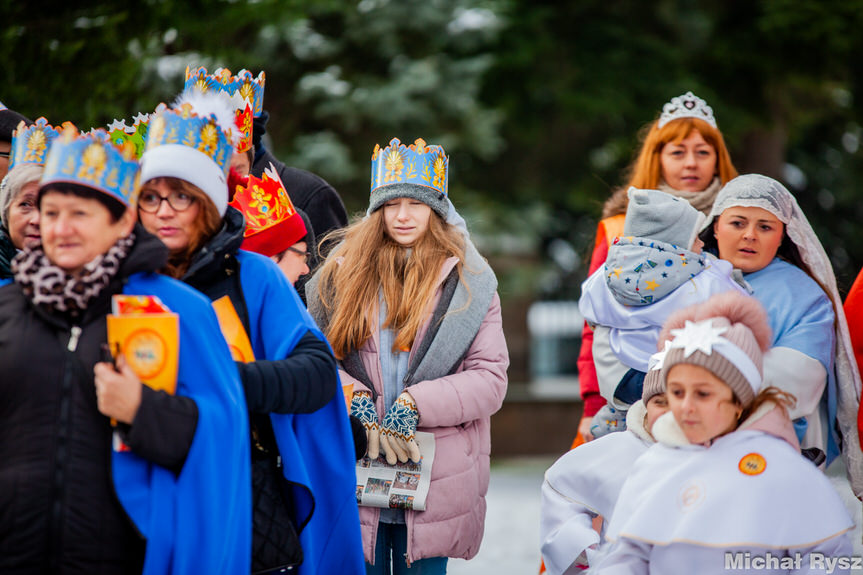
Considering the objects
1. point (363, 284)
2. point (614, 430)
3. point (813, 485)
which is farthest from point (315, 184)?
point (813, 485)

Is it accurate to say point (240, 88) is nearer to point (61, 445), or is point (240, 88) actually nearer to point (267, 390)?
point (267, 390)

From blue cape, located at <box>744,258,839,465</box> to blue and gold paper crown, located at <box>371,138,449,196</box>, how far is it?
1350 mm

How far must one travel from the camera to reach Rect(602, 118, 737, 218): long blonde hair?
5.30m

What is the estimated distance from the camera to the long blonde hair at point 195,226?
10.4ft

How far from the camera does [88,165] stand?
285cm

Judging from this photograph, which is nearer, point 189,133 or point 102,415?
point 102,415

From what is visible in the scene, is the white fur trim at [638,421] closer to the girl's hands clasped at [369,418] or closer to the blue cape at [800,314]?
the blue cape at [800,314]

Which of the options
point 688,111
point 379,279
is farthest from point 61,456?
point 688,111

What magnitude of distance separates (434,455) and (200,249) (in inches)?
56.5

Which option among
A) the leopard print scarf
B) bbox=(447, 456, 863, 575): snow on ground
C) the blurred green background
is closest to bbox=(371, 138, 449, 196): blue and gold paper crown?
the leopard print scarf

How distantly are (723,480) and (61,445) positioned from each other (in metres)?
1.90

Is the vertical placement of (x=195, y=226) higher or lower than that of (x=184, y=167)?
lower

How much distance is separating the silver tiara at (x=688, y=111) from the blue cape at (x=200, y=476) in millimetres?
3197

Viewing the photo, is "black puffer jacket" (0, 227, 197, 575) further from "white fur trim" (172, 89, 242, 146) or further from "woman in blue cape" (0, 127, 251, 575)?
"white fur trim" (172, 89, 242, 146)
